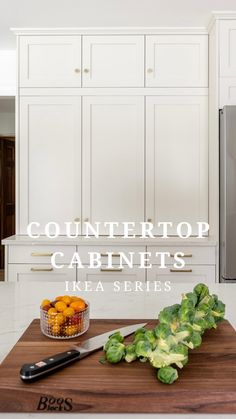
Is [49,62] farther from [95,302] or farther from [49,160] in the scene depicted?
[95,302]

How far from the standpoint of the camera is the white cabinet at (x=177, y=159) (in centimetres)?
306

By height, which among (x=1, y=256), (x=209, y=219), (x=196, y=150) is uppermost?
(x=196, y=150)

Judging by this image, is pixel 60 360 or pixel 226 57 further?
pixel 226 57

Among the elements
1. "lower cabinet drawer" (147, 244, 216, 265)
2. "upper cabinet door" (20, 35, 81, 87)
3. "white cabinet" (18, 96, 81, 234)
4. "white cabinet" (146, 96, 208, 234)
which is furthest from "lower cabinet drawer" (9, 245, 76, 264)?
"upper cabinet door" (20, 35, 81, 87)

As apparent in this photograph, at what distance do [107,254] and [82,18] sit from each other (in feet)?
5.92

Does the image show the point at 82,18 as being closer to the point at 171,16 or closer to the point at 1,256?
the point at 171,16

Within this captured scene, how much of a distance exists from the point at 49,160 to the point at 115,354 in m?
2.46

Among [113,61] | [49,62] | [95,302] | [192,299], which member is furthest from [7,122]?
[192,299]

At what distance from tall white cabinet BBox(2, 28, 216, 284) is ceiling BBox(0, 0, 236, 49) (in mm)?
112

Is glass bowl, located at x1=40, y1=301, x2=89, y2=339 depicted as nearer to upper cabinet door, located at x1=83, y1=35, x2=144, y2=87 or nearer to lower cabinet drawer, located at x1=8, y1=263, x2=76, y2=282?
lower cabinet drawer, located at x1=8, y1=263, x2=76, y2=282

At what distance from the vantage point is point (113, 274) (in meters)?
2.77

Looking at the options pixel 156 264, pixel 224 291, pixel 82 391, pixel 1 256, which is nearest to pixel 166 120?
pixel 156 264

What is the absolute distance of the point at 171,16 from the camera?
284 cm

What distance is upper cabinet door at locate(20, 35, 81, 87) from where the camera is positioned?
121 inches
